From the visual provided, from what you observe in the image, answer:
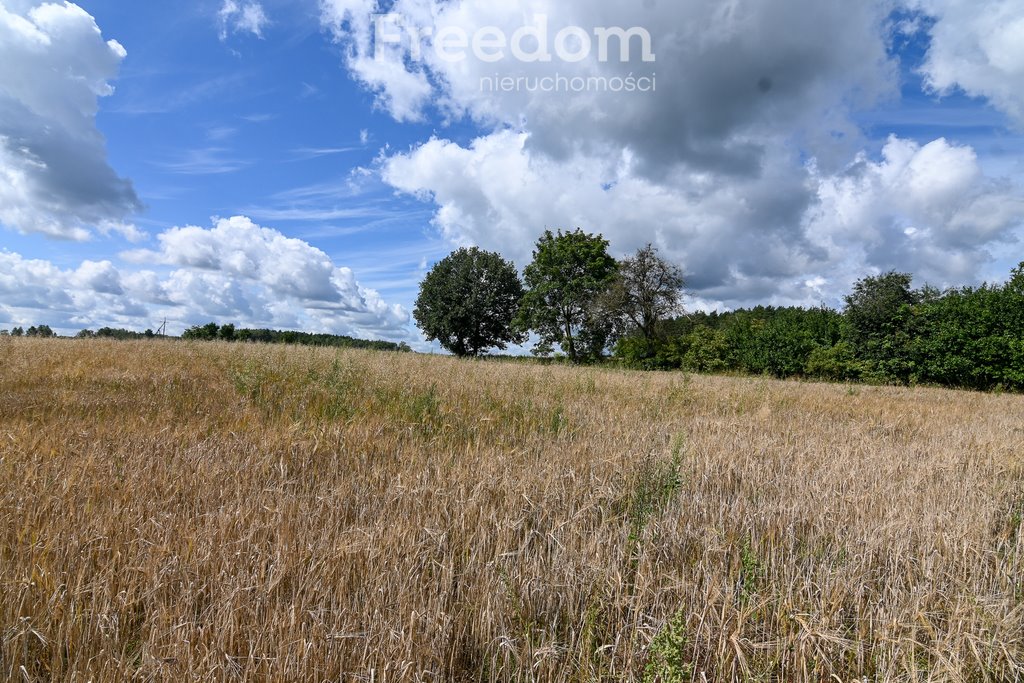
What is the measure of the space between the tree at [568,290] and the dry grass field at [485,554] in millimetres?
35256

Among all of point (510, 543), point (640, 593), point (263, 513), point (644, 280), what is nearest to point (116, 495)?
point (263, 513)

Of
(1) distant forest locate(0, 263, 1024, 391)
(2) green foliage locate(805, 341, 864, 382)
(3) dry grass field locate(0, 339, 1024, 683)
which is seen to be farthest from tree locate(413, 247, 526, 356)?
(3) dry grass field locate(0, 339, 1024, 683)

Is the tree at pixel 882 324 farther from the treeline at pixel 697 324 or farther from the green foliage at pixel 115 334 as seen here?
→ the green foliage at pixel 115 334

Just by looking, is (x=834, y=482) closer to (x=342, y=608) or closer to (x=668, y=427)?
(x=668, y=427)

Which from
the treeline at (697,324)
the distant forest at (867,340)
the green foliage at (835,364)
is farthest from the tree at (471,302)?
the green foliage at (835,364)

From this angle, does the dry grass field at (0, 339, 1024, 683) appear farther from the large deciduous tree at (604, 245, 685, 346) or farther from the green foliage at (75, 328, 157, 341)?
the large deciduous tree at (604, 245, 685, 346)

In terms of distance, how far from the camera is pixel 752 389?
14227 mm

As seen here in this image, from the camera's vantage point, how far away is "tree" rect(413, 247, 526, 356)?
5028cm

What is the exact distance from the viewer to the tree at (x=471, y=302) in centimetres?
5028

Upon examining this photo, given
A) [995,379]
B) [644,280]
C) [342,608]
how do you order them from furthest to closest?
[644,280] < [995,379] < [342,608]

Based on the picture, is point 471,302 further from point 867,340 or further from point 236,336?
point 867,340

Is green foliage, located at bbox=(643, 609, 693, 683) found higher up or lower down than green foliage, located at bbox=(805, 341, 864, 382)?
lower down

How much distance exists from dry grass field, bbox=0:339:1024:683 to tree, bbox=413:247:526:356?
43.6 meters

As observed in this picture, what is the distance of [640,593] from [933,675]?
137cm
